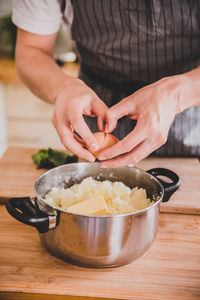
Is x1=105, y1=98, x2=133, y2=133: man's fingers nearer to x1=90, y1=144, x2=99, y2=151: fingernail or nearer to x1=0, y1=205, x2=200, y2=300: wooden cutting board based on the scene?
x1=90, y1=144, x2=99, y2=151: fingernail

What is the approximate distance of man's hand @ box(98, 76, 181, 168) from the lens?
2.21ft

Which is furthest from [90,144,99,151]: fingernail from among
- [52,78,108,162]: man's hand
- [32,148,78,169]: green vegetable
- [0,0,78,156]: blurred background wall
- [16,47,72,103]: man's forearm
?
[0,0,78,156]: blurred background wall

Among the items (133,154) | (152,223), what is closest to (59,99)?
(133,154)

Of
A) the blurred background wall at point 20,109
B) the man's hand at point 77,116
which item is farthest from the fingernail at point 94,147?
the blurred background wall at point 20,109

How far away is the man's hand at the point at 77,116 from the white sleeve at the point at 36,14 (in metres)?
0.38

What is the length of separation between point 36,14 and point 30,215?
685mm

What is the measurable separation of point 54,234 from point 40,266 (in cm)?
8

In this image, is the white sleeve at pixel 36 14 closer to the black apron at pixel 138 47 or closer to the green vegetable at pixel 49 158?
the black apron at pixel 138 47

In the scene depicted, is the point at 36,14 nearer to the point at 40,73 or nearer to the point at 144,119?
the point at 40,73

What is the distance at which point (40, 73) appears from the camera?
0.98 m

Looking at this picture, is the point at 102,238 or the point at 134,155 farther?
the point at 134,155

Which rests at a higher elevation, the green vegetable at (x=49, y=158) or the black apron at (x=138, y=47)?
the black apron at (x=138, y=47)

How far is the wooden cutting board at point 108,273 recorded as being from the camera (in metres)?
0.60

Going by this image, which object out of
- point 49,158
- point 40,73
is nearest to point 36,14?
point 40,73
